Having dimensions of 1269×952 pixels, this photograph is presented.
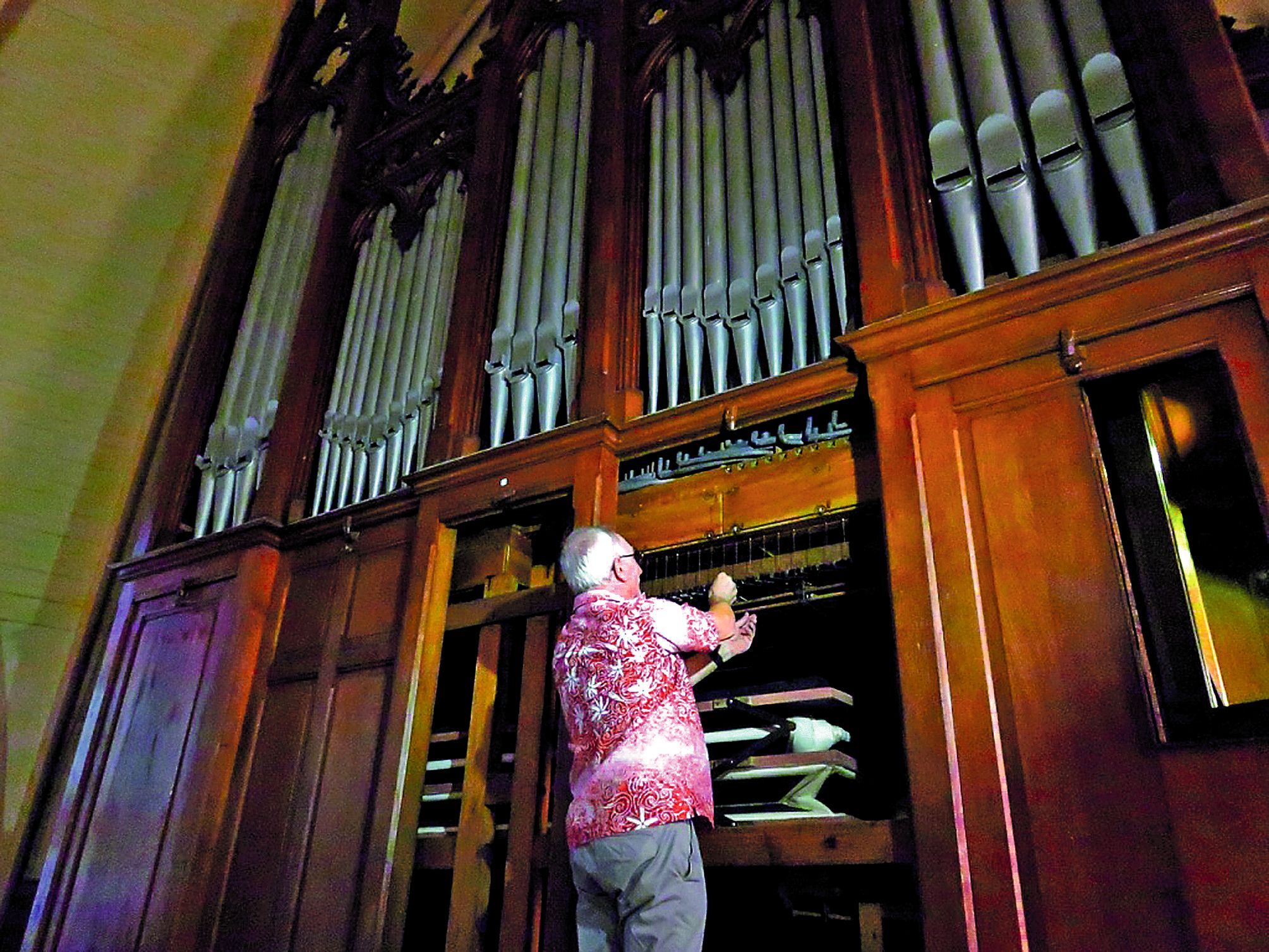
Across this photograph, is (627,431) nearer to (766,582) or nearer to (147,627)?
(766,582)

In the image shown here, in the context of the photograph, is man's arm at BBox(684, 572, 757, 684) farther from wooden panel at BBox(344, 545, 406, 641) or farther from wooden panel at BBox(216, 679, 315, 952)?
wooden panel at BBox(216, 679, 315, 952)

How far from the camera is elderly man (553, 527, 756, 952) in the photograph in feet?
7.67

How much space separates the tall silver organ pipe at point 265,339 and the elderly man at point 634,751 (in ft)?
8.80

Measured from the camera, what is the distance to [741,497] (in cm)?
324

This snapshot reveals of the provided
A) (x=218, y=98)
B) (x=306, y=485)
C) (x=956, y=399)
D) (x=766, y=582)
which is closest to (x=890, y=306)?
(x=956, y=399)

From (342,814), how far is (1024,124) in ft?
10.8

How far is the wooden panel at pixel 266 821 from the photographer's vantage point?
11.7 ft

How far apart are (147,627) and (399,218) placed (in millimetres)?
2400

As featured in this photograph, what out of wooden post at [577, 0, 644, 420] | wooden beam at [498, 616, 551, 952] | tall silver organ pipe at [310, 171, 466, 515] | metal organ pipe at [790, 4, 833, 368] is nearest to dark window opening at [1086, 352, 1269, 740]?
metal organ pipe at [790, 4, 833, 368]

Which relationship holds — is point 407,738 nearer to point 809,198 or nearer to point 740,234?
point 740,234

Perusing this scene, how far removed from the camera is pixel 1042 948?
2098 mm

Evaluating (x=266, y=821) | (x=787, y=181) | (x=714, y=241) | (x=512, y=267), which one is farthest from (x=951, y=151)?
(x=266, y=821)

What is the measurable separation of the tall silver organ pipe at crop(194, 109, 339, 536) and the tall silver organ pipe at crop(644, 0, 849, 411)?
2.27 m

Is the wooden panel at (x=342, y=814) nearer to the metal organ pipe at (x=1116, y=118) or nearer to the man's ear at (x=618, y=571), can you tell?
the man's ear at (x=618, y=571)
